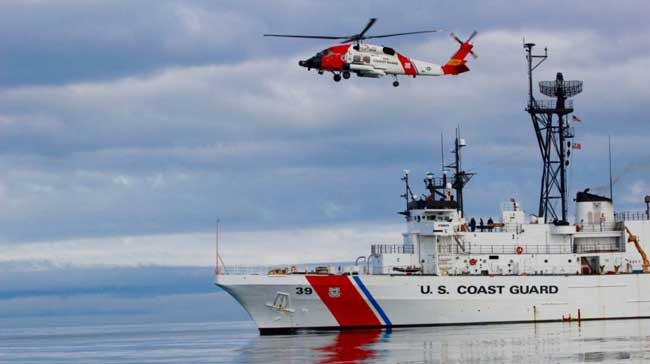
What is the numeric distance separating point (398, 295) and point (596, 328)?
9500mm

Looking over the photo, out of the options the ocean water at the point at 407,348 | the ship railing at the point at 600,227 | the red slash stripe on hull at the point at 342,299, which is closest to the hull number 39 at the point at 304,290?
the red slash stripe on hull at the point at 342,299

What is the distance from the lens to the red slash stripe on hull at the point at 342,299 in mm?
57688

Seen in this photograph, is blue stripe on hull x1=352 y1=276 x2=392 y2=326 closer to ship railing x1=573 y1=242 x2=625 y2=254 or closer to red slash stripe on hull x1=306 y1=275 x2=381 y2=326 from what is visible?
red slash stripe on hull x1=306 y1=275 x2=381 y2=326

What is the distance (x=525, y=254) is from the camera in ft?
203

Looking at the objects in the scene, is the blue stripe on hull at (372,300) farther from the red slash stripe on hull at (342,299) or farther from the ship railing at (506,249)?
the ship railing at (506,249)

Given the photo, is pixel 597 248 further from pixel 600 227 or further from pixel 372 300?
pixel 372 300

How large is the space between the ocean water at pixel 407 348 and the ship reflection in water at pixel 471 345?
0.10ft

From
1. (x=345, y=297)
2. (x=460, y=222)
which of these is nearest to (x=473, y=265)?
(x=460, y=222)

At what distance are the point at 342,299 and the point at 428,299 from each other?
4453 mm

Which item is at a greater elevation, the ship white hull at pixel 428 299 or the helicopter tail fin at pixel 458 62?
the helicopter tail fin at pixel 458 62

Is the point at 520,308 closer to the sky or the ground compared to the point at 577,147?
closer to the ground

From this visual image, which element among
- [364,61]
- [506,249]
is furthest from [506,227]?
[364,61]

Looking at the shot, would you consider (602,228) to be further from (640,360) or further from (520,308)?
(640,360)

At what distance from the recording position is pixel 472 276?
59656 mm
